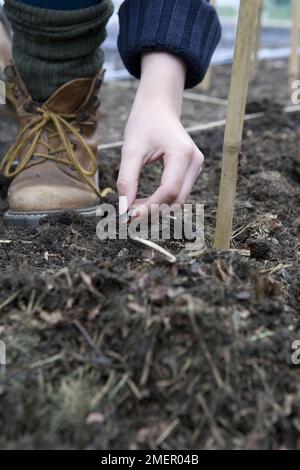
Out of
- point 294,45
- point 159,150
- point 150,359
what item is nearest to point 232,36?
point 294,45

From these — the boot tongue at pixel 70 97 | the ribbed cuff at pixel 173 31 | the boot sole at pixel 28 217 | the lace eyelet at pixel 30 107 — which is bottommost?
the boot sole at pixel 28 217

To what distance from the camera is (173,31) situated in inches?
51.3

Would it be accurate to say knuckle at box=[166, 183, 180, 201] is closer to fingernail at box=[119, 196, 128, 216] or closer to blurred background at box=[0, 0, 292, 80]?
fingernail at box=[119, 196, 128, 216]

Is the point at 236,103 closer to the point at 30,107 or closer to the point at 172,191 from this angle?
the point at 172,191

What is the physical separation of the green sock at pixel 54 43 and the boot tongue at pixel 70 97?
4 centimetres

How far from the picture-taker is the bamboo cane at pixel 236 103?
1026mm

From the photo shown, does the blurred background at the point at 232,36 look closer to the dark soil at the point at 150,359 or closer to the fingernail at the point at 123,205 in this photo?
the fingernail at the point at 123,205

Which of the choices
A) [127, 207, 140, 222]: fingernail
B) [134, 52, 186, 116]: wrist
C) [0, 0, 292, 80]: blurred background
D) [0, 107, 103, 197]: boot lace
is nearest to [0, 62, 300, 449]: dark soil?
[127, 207, 140, 222]: fingernail

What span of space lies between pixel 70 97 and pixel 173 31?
Answer: 424mm

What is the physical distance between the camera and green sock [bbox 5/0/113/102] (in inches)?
60.0

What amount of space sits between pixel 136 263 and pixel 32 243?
0.96 ft

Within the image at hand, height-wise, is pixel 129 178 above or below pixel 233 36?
above

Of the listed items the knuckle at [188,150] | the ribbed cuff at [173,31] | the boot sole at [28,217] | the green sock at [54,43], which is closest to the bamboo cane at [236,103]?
the knuckle at [188,150]

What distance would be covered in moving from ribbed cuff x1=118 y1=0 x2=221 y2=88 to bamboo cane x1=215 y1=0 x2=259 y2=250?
282mm
